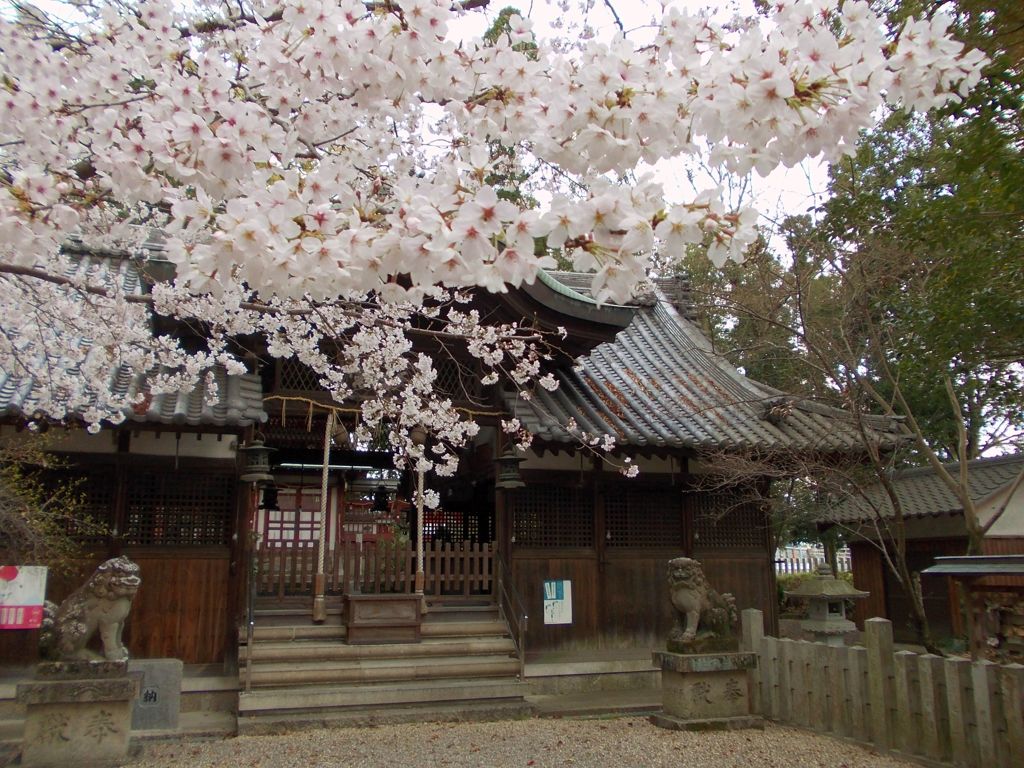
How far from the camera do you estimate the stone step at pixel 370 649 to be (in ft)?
29.5

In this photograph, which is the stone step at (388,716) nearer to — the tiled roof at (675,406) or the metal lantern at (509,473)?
the metal lantern at (509,473)

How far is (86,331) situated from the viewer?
7.65 meters

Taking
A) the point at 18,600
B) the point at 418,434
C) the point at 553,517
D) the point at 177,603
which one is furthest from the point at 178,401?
the point at 553,517

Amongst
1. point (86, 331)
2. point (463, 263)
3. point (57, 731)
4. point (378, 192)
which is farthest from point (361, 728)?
point (463, 263)

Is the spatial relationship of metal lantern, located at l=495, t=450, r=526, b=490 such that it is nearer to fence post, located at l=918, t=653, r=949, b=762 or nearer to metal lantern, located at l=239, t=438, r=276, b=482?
metal lantern, located at l=239, t=438, r=276, b=482

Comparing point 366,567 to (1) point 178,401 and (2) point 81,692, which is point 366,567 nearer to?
(1) point 178,401

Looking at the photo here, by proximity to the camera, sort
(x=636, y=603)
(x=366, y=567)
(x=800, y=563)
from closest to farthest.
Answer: (x=366, y=567)
(x=636, y=603)
(x=800, y=563)

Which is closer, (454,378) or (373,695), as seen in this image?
(373,695)

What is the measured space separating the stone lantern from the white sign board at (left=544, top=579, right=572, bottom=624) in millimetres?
3581

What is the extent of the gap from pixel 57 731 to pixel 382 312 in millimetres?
4620

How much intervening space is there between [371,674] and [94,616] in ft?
10.2

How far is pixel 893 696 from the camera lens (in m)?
6.92

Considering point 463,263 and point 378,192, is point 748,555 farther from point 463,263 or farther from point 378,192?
point 463,263

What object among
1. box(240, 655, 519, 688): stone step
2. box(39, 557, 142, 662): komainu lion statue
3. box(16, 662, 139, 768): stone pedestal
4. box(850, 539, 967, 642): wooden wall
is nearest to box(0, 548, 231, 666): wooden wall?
box(240, 655, 519, 688): stone step
